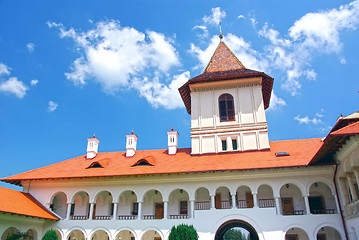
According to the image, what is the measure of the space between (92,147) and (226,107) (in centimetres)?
1203

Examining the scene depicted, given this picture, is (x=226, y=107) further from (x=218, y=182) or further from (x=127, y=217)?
(x=127, y=217)

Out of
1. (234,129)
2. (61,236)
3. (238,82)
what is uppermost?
(238,82)

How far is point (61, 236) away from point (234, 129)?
14.4 m

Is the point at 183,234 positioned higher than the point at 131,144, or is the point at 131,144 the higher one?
the point at 131,144

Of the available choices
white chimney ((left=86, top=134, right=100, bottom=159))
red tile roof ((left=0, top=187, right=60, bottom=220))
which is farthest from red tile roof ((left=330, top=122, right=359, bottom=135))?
white chimney ((left=86, top=134, right=100, bottom=159))

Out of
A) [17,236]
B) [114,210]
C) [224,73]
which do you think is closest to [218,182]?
[114,210]

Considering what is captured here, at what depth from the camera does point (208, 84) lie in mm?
24672

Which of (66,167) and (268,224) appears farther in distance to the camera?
(66,167)

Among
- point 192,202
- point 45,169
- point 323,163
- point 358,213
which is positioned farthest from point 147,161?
point 358,213

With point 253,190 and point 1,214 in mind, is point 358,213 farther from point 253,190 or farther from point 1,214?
point 1,214

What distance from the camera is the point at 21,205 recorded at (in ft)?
61.3

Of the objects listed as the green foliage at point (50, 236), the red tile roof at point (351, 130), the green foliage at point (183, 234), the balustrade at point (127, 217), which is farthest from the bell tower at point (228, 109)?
the green foliage at point (50, 236)

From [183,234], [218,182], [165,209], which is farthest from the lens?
[165,209]

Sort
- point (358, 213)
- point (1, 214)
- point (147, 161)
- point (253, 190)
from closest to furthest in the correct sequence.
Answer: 1. point (358, 213)
2. point (1, 214)
3. point (253, 190)
4. point (147, 161)
